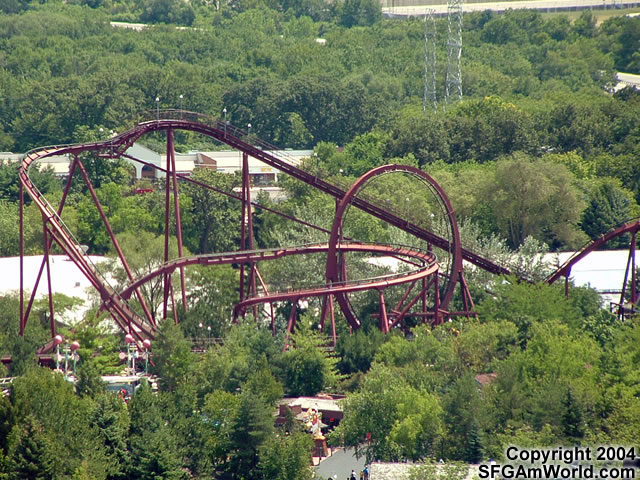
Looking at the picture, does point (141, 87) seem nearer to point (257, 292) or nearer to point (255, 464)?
point (257, 292)

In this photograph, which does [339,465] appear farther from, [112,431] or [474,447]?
[112,431]

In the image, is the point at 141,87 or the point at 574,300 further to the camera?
the point at 141,87

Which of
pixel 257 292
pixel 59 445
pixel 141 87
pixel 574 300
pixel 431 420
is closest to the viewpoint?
pixel 59 445

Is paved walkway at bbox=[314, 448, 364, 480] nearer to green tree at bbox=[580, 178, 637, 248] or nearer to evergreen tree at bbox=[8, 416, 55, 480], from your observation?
evergreen tree at bbox=[8, 416, 55, 480]

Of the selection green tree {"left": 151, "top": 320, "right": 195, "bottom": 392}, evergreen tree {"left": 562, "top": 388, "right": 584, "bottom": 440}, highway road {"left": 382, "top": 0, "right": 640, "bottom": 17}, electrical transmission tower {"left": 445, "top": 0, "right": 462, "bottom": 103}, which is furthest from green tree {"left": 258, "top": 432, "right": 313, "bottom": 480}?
highway road {"left": 382, "top": 0, "right": 640, "bottom": 17}

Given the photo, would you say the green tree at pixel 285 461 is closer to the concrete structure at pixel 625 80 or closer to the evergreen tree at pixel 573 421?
the evergreen tree at pixel 573 421

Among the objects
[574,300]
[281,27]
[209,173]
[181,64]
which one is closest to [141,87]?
[181,64]
